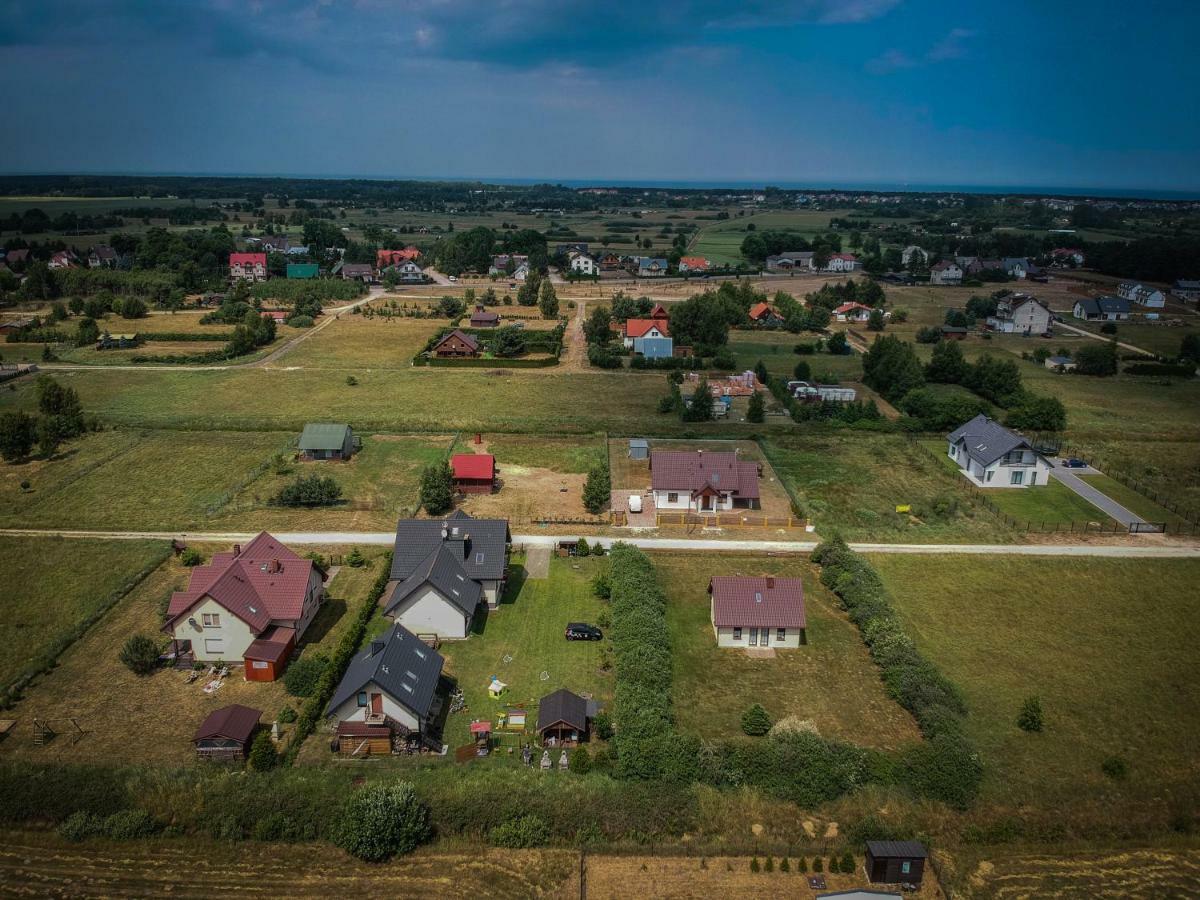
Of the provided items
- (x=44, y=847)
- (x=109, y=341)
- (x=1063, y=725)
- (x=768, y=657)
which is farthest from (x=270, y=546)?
(x=109, y=341)

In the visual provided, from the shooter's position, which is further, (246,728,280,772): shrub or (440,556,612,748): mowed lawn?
(440,556,612,748): mowed lawn

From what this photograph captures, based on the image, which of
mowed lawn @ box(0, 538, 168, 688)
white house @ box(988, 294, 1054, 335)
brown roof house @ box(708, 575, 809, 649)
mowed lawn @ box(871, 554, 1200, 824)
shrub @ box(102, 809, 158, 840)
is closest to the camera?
shrub @ box(102, 809, 158, 840)

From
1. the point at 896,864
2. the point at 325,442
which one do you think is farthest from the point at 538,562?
the point at 896,864

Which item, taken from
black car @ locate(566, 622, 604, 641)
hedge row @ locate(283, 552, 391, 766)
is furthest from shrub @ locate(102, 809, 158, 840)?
black car @ locate(566, 622, 604, 641)

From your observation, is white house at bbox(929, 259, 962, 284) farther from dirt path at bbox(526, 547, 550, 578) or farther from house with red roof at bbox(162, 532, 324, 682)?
house with red roof at bbox(162, 532, 324, 682)

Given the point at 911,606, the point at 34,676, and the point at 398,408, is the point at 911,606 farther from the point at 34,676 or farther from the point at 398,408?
the point at 398,408
